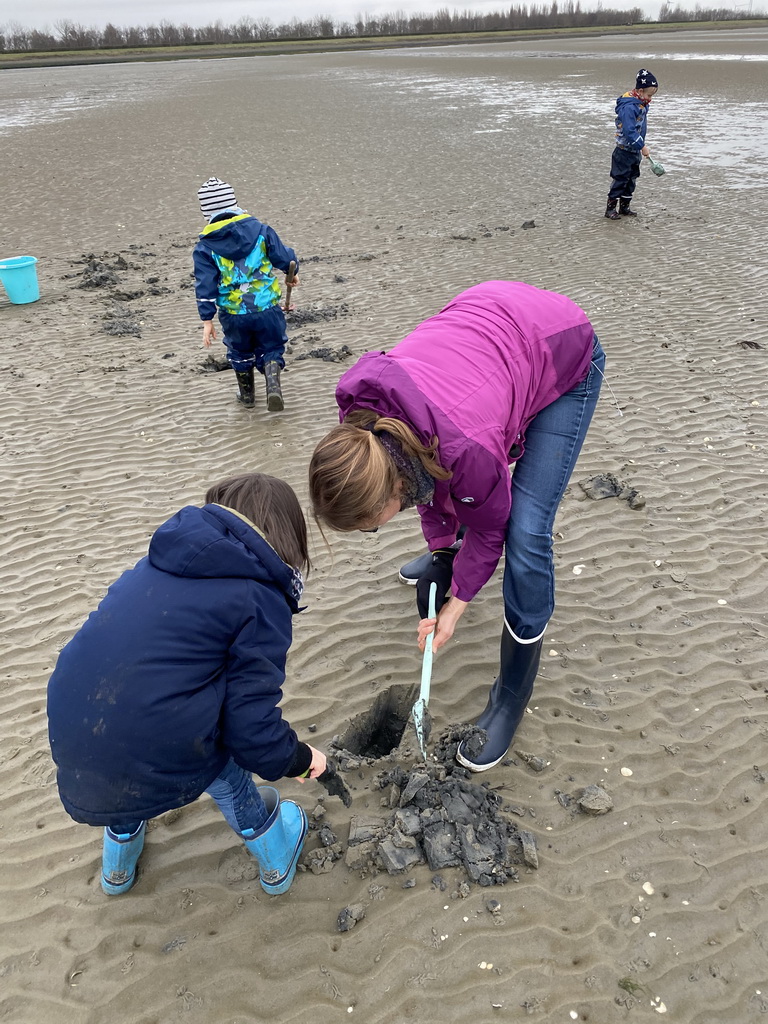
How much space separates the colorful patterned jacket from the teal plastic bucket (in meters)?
4.27

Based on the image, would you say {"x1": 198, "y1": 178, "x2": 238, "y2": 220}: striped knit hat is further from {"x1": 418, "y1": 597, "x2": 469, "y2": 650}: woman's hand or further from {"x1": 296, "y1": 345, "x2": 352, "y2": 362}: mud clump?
{"x1": 418, "y1": 597, "x2": 469, "y2": 650}: woman's hand

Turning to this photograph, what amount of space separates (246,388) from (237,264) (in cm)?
111

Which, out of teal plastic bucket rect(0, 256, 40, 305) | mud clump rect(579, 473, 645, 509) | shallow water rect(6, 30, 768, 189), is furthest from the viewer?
shallow water rect(6, 30, 768, 189)

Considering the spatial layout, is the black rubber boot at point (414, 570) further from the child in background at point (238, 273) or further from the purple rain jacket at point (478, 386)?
the child in background at point (238, 273)

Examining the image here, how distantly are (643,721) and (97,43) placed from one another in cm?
8109

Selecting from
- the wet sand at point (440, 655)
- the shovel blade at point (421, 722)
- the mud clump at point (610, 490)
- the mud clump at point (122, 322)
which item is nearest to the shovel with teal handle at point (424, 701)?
the shovel blade at point (421, 722)

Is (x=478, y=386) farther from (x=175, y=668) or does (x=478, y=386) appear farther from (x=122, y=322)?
(x=122, y=322)

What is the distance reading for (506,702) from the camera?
2986 millimetres

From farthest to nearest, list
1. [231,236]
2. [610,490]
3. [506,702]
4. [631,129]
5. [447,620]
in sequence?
[631,129] < [231,236] < [610,490] < [506,702] < [447,620]

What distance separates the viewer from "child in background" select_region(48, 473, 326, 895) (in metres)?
1.87

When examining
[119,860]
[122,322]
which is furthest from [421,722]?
[122,322]

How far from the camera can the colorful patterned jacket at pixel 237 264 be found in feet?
17.0

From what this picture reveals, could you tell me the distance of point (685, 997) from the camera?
87.9 inches

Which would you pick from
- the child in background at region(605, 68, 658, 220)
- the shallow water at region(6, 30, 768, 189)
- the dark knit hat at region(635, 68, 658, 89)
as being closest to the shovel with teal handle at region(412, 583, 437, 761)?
the child in background at region(605, 68, 658, 220)
